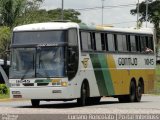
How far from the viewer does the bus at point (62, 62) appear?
2616 centimetres

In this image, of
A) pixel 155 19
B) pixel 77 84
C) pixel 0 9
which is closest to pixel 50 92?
pixel 77 84

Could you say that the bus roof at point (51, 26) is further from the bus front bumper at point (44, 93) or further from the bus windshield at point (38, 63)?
the bus front bumper at point (44, 93)

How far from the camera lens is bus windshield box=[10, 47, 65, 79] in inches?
1030

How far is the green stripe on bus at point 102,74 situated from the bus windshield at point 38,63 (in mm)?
2459

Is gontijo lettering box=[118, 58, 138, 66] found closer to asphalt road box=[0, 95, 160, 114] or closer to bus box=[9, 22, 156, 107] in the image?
bus box=[9, 22, 156, 107]

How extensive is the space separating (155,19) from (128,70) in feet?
232

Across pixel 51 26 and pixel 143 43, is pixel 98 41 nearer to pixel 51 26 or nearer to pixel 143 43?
pixel 51 26

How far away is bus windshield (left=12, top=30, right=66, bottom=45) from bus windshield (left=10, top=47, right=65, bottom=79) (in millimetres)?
307

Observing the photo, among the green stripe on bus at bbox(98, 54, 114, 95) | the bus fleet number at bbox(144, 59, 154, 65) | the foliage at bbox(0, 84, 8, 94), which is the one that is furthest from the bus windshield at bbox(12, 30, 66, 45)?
the foliage at bbox(0, 84, 8, 94)

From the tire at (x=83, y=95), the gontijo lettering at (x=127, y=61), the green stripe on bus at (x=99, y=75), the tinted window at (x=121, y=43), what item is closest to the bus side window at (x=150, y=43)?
the gontijo lettering at (x=127, y=61)

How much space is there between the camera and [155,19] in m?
102

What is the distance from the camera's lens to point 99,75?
2908cm

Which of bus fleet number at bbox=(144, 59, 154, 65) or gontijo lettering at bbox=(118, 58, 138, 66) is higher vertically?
gontijo lettering at bbox=(118, 58, 138, 66)

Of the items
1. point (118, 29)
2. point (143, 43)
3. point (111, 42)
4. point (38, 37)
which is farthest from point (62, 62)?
point (143, 43)
